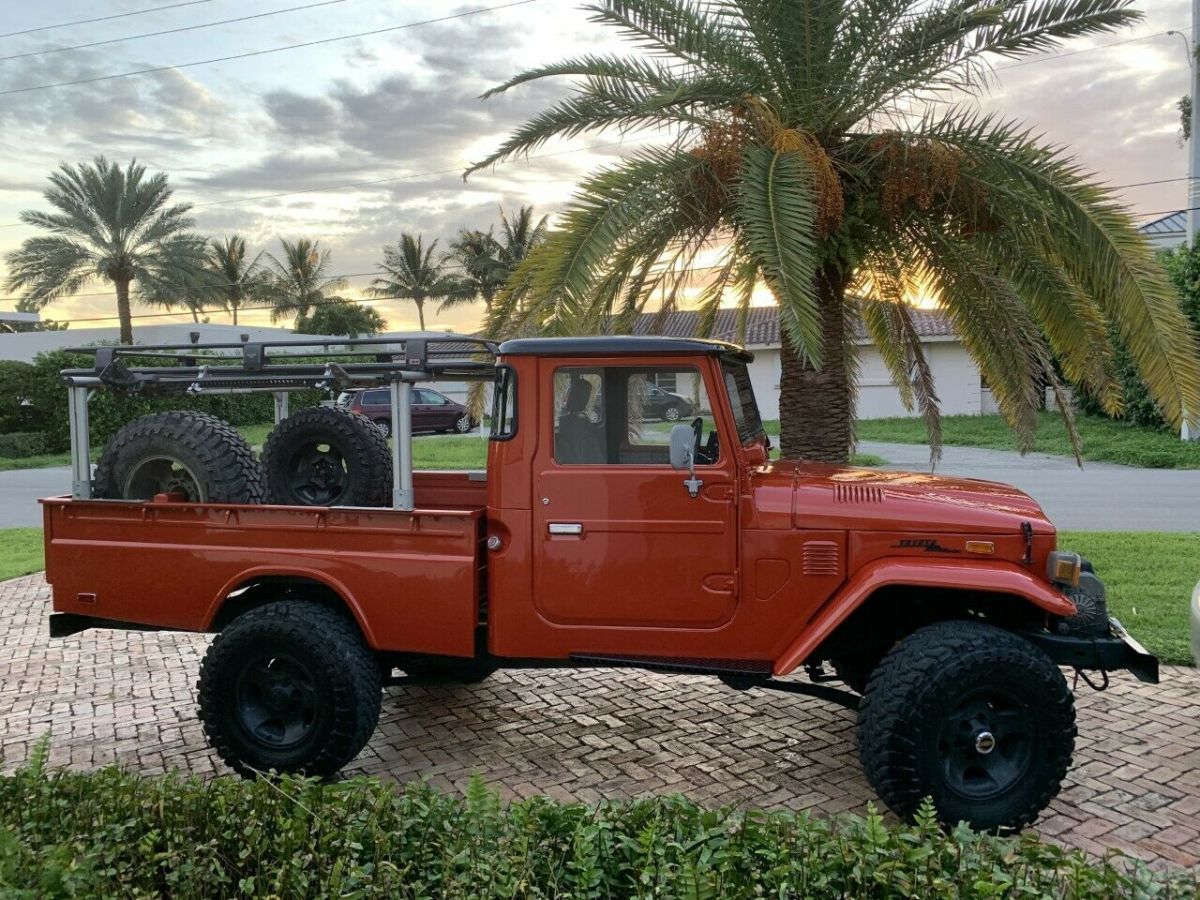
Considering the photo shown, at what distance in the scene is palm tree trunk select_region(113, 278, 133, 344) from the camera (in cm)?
2919

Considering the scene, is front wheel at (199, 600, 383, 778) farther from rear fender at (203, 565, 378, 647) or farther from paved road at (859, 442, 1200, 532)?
paved road at (859, 442, 1200, 532)

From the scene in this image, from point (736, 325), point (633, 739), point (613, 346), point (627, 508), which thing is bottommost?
point (633, 739)

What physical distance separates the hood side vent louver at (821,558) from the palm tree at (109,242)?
2934 cm

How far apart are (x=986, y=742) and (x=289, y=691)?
3038mm

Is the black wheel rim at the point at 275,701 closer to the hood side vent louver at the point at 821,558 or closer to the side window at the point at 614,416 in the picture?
the side window at the point at 614,416

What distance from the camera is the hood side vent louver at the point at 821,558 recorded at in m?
4.07

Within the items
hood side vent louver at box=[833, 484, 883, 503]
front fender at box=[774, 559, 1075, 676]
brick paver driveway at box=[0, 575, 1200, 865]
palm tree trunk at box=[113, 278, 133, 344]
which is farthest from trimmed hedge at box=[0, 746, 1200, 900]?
palm tree trunk at box=[113, 278, 133, 344]

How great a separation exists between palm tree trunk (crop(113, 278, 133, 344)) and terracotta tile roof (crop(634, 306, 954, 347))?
18.1m

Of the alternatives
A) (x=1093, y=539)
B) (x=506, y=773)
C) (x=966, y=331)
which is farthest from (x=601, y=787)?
(x=1093, y=539)

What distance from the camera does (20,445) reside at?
75.3 ft

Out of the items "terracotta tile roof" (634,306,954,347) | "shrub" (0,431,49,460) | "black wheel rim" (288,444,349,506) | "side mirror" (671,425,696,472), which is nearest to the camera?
"side mirror" (671,425,696,472)

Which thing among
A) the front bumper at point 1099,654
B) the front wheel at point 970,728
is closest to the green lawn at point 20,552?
the front wheel at point 970,728

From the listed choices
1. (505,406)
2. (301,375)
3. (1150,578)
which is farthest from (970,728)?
(1150,578)

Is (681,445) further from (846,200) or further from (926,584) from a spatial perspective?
(846,200)
